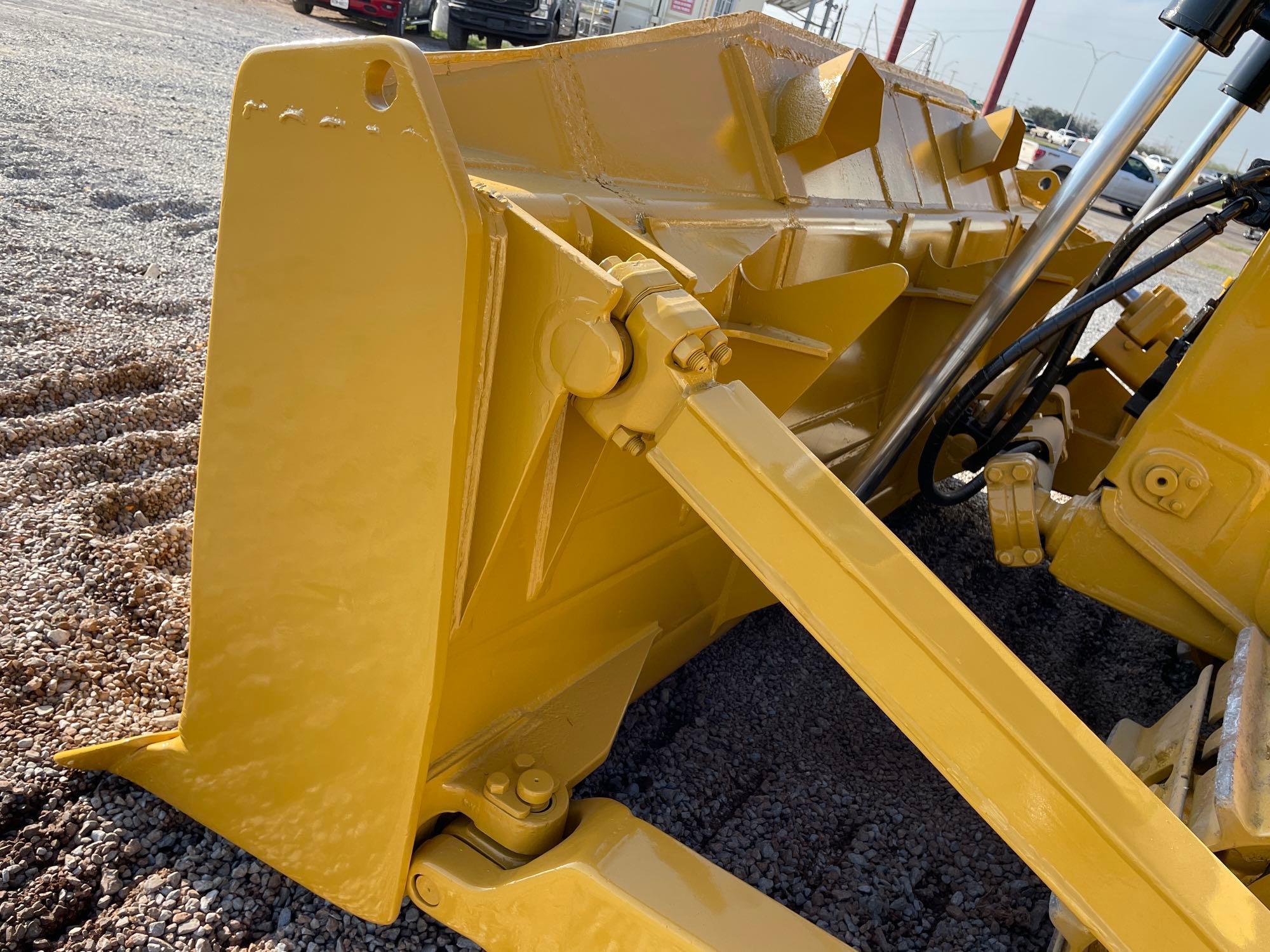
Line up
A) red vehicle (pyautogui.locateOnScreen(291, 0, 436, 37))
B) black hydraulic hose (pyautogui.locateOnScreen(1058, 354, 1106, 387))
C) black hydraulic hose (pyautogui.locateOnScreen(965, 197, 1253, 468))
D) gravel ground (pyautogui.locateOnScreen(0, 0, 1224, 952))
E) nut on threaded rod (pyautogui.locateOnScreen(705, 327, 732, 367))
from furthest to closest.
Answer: red vehicle (pyautogui.locateOnScreen(291, 0, 436, 37)), black hydraulic hose (pyautogui.locateOnScreen(1058, 354, 1106, 387)), black hydraulic hose (pyautogui.locateOnScreen(965, 197, 1253, 468)), gravel ground (pyautogui.locateOnScreen(0, 0, 1224, 952)), nut on threaded rod (pyautogui.locateOnScreen(705, 327, 732, 367))

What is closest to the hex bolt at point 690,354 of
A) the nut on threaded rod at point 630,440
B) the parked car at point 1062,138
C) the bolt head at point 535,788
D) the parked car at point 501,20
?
the nut on threaded rod at point 630,440

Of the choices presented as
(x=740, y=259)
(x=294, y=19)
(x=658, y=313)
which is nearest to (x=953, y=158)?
(x=740, y=259)

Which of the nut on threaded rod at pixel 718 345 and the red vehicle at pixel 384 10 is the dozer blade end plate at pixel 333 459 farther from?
the red vehicle at pixel 384 10

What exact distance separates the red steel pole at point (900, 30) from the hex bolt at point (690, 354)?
21.6 metres

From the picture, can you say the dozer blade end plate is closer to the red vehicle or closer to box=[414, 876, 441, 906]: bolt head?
box=[414, 876, 441, 906]: bolt head

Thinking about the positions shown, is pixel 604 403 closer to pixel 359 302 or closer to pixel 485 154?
pixel 359 302

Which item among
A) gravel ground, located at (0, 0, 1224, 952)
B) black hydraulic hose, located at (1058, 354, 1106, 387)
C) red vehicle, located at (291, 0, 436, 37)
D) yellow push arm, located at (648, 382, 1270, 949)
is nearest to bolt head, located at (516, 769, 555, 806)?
gravel ground, located at (0, 0, 1224, 952)

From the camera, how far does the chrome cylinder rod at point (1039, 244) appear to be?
1.79 metres

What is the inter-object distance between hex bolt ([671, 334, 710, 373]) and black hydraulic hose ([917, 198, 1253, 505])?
1499 millimetres

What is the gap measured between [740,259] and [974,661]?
906 mm

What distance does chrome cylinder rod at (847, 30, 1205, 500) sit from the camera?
1793mm

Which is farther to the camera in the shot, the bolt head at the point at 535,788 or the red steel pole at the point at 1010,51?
the red steel pole at the point at 1010,51

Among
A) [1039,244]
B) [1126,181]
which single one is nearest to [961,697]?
[1039,244]

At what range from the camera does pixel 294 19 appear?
656 inches
